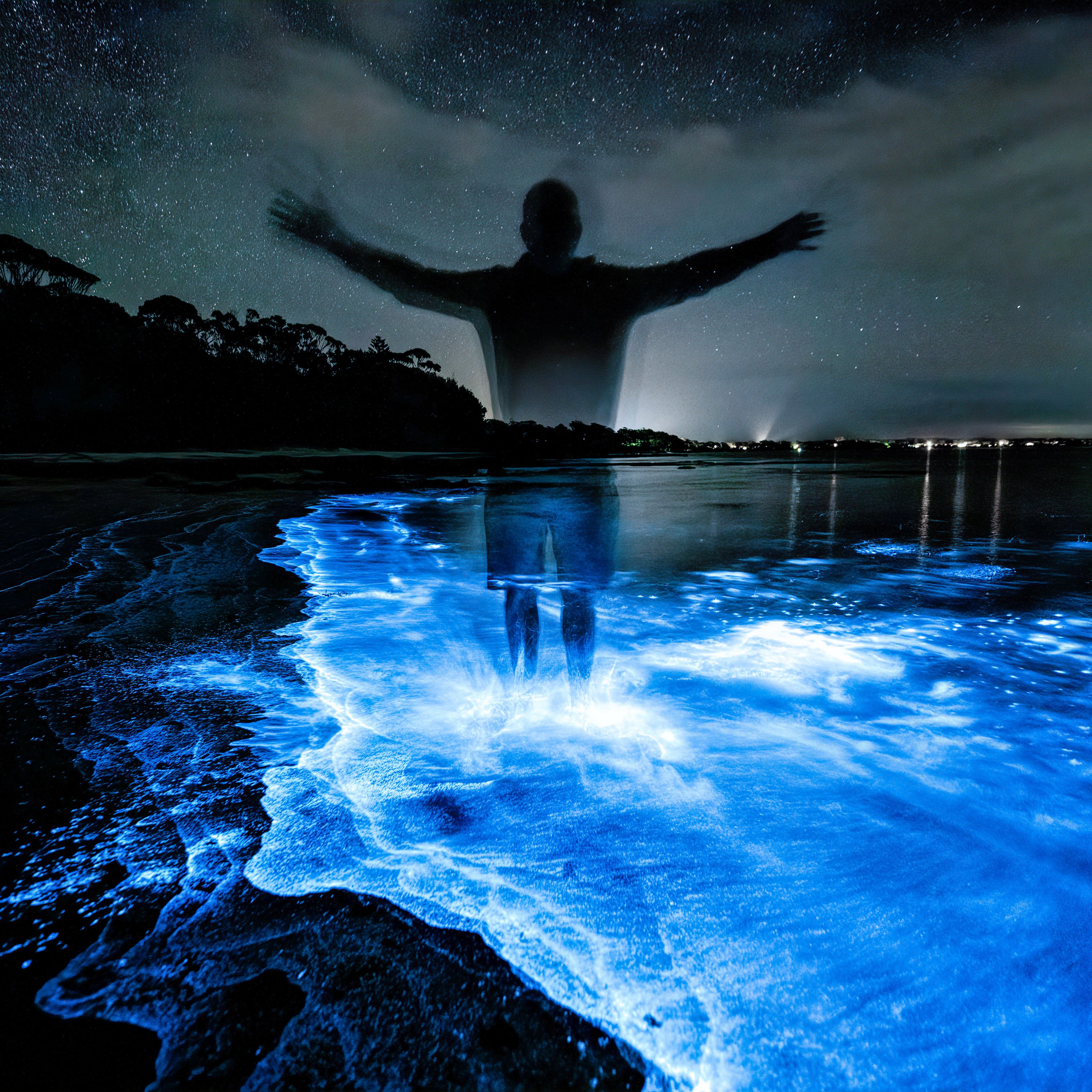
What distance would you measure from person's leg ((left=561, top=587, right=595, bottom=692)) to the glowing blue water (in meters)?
0.10

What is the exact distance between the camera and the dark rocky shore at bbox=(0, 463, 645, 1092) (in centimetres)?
123

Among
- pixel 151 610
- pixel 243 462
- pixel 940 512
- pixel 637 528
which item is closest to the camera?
pixel 151 610

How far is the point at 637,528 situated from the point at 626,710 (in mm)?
7824

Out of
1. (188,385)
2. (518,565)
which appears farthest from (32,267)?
(518,565)

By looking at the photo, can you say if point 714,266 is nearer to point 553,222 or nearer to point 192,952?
point 553,222

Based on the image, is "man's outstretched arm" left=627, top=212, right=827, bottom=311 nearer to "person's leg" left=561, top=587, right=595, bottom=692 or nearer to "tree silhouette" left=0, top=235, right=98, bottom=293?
"person's leg" left=561, top=587, right=595, bottom=692

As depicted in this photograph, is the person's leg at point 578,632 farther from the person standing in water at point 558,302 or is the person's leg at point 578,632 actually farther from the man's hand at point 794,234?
the man's hand at point 794,234

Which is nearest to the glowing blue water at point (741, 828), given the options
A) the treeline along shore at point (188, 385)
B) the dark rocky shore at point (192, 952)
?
the dark rocky shore at point (192, 952)

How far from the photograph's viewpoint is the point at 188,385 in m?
46.2

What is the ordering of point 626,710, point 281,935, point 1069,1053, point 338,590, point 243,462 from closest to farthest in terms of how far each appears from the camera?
point 1069,1053 → point 281,935 → point 626,710 → point 338,590 → point 243,462

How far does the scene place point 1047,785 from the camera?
245 centimetres

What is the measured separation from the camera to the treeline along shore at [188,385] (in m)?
37.9

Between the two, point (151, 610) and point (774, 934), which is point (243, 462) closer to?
point (151, 610)

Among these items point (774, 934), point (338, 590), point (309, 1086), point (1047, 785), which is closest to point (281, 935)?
point (309, 1086)
